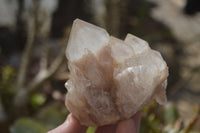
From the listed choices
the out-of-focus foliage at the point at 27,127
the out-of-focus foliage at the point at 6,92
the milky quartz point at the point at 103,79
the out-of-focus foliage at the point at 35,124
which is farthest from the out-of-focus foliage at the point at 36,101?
the milky quartz point at the point at 103,79

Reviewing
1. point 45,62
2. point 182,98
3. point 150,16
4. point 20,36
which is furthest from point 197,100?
point 20,36

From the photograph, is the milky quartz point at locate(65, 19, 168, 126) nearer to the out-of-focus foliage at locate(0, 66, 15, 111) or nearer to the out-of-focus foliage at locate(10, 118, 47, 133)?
the out-of-focus foliage at locate(10, 118, 47, 133)

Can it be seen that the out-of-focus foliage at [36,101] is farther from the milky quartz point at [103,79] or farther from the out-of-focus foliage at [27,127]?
the milky quartz point at [103,79]

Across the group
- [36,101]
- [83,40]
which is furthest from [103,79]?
[36,101]

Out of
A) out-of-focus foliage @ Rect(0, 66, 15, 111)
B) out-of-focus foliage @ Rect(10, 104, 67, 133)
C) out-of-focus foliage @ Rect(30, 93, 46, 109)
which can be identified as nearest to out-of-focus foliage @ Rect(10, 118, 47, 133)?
out-of-focus foliage @ Rect(10, 104, 67, 133)

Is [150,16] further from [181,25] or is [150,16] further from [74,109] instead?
[74,109]
